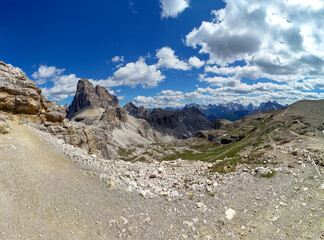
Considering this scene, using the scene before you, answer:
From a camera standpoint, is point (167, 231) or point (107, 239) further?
point (167, 231)

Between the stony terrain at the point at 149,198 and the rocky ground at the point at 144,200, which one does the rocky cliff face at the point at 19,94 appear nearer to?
the stony terrain at the point at 149,198

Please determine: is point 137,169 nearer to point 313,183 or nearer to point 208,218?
point 208,218

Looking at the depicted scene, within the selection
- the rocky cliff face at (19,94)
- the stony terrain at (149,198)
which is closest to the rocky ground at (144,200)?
the stony terrain at (149,198)

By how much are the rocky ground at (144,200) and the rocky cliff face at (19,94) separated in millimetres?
12589

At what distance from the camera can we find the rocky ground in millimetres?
13836

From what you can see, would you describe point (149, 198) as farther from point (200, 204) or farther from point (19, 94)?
point (19, 94)

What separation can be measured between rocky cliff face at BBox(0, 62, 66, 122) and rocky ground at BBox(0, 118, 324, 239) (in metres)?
12.6

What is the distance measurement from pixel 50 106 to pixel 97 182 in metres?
32.6

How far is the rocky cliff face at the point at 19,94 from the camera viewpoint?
3186 cm

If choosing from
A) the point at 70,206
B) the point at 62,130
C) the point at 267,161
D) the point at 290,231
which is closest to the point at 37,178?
the point at 70,206

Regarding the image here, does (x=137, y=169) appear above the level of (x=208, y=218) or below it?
above

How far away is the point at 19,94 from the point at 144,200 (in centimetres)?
3234

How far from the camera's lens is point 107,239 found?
13.4 metres

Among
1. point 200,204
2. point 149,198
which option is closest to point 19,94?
point 149,198
